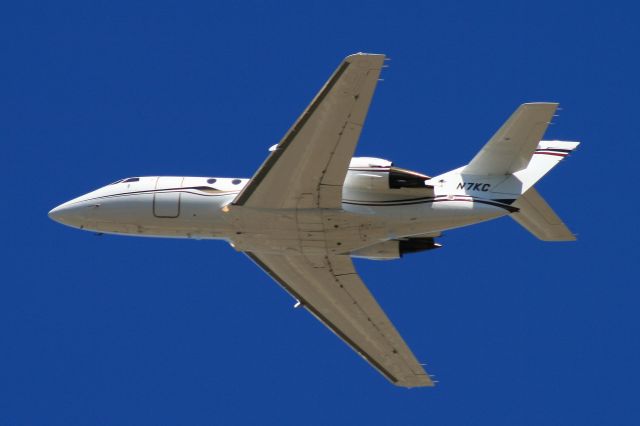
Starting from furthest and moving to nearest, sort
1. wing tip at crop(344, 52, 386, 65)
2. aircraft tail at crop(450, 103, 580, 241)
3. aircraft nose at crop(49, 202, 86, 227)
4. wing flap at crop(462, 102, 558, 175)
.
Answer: aircraft nose at crop(49, 202, 86, 227), aircraft tail at crop(450, 103, 580, 241), wing flap at crop(462, 102, 558, 175), wing tip at crop(344, 52, 386, 65)

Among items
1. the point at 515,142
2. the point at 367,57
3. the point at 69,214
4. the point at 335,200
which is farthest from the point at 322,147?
the point at 69,214

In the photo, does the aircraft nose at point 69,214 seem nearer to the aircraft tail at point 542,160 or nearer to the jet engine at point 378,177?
the jet engine at point 378,177

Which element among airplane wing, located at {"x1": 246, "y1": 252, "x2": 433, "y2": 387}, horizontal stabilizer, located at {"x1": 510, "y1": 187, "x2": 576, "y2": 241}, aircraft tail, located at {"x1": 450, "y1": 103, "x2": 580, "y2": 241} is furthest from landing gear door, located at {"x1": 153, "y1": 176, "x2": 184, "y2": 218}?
horizontal stabilizer, located at {"x1": 510, "y1": 187, "x2": 576, "y2": 241}

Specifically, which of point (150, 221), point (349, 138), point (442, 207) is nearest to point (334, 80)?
point (349, 138)

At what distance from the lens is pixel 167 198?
41.6m

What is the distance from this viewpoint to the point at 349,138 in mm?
37438

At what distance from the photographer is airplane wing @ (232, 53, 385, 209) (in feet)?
118

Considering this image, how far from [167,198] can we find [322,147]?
22.0 feet

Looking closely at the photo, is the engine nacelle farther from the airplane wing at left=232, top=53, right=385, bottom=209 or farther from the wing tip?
the wing tip

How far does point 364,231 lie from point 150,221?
296 inches

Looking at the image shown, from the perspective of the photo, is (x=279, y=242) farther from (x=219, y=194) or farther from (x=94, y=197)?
(x=94, y=197)

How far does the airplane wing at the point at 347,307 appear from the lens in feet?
143

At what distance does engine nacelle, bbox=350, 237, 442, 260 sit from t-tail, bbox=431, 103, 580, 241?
2.46 meters

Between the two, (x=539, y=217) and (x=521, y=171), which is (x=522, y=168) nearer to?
(x=521, y=171)
